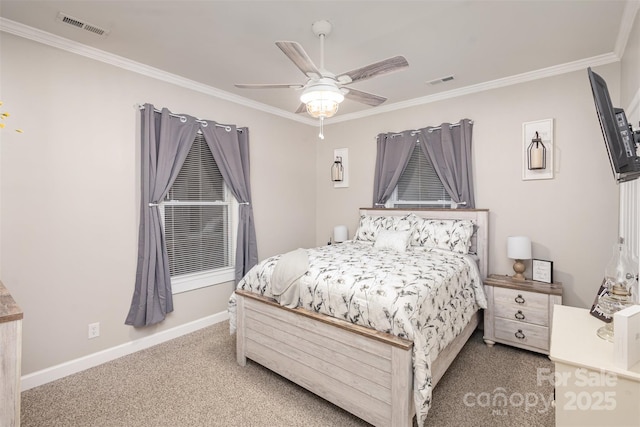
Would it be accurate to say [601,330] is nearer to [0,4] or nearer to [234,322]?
[234,322]

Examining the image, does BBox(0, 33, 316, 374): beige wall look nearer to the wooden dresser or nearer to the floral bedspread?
the floral bedspread

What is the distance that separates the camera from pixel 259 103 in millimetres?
4008

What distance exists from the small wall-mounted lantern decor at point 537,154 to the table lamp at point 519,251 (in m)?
0.74

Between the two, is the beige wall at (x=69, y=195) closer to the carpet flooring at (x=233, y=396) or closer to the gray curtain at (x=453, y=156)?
the carpet flooring at (x=233, y=396)

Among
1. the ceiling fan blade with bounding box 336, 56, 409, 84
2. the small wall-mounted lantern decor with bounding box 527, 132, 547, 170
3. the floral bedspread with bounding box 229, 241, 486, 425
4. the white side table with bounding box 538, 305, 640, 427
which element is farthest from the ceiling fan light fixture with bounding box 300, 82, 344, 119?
the small wall-mounted lantern decor with bounding box 527, 132, 547, 170

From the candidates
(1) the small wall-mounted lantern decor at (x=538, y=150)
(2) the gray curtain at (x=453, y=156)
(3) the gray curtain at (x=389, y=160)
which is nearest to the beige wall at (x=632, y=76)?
(1) the small wall-mounted lantern decor at (x=538, y=150)

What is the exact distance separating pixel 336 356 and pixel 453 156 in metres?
2.68

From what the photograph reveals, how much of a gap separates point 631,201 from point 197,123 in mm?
3875

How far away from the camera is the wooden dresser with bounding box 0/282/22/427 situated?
4.17 ft

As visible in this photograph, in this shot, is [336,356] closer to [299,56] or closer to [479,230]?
[299,56]

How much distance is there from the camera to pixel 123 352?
283 cm

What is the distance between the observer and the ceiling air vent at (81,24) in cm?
219

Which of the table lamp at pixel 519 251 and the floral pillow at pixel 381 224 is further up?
the floral pillow at pixel 381 224

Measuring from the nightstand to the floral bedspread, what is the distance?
183 mm
